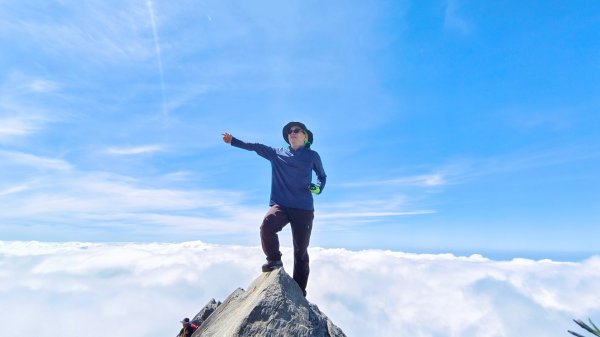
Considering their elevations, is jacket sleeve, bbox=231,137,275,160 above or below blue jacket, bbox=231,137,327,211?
above

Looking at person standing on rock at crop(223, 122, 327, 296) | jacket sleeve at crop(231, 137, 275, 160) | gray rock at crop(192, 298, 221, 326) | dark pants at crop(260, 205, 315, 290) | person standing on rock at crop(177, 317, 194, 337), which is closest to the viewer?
dark pants at crop(260, 205, 315, 290)

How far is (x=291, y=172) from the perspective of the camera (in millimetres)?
10172

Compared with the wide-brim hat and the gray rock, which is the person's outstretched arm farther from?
the gray rock

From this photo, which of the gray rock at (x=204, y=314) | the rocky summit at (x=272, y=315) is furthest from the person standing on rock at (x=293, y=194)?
the gray rock at (x=204, y=314)

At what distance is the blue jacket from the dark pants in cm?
21

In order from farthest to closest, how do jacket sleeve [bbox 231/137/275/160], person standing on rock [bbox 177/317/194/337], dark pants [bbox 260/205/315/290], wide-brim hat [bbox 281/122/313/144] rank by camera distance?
wide-brim hat [bbox 281/122/313/144] → jacket sleeve [bbox 231/137/275/160] → person standing on rock [bbox 177/317/194/337] → dark pants [bbox 260/205/315/290]

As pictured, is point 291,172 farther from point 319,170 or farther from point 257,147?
point 257,147

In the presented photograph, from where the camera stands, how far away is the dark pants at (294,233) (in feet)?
31.9

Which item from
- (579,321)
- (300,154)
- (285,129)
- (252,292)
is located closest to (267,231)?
(252,292)

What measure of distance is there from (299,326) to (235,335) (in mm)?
1534

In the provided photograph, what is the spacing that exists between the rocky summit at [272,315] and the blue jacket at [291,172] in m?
1.89

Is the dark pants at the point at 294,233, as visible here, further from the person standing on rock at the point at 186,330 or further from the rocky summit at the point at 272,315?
the person standing on rock at the point at 186,330

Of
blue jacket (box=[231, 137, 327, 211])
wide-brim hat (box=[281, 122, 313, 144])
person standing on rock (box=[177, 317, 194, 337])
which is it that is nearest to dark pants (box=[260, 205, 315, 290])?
blue jacket (box=[231, 137, 327, 211])

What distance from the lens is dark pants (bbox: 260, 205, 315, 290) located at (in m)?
9.72
